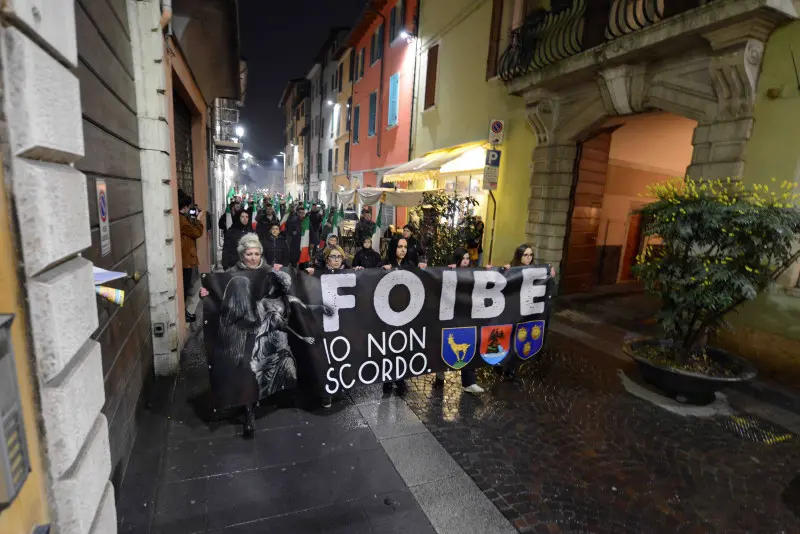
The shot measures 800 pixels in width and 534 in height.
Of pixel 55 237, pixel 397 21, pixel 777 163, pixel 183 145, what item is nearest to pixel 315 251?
pixel 183 145

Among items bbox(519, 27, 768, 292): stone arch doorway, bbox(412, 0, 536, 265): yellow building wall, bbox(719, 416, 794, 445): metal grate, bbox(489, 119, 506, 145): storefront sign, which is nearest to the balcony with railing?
bbox(412, 0, 536, 265): yellow building wall

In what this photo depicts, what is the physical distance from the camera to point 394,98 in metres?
18.0

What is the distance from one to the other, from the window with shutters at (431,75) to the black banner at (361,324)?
11070 millimetres

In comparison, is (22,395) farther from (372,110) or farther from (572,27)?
(372,110)

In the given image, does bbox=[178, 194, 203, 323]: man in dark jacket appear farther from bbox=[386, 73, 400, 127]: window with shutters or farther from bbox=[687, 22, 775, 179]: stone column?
bbox=[386, 73, 400, 127]: window with shutters

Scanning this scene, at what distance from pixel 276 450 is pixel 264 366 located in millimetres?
745

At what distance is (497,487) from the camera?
11.1 feet

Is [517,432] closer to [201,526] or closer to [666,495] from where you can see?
[666,495]

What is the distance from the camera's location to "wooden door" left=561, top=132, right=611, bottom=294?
964 cm

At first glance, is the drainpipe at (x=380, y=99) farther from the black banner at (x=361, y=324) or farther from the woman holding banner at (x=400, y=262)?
the black banner at (x=361, y=324)

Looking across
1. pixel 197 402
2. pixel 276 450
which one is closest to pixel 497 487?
pixel 276 450

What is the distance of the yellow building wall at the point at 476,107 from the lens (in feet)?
34.9

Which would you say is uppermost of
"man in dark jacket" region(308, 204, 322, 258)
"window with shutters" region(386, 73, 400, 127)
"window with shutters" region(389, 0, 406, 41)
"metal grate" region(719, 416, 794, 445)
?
"window with shutters" region(389, 0, 406, 41)

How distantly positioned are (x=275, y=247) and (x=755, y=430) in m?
9.33
